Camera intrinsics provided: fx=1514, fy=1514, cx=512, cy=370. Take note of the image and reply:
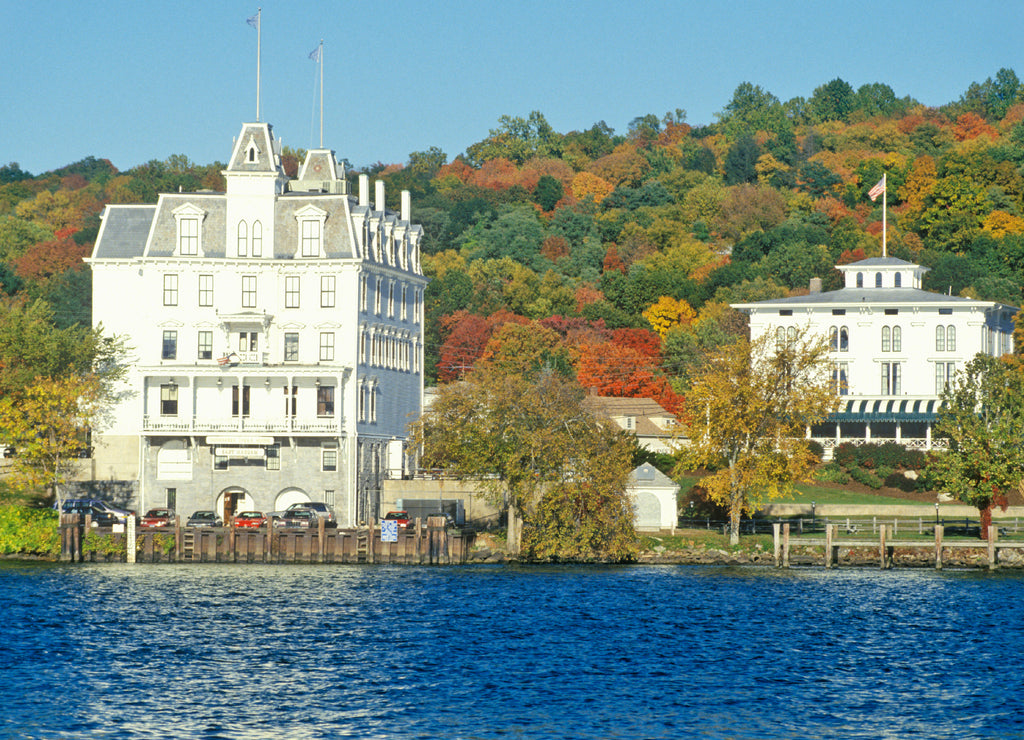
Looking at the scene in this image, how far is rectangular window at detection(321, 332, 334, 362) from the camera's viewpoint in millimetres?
97188

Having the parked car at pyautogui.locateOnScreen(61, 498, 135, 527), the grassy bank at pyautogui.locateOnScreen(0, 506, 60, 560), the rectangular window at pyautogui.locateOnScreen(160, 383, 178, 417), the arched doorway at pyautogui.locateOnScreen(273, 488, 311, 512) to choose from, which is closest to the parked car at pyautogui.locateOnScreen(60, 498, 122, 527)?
the parked car at pyautogui.locateOnScreen(61, 498, 135, 527)

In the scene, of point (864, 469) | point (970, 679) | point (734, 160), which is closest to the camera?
point (970, 679)

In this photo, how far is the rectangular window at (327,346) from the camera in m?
97.2

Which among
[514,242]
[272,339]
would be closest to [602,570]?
[272,339]

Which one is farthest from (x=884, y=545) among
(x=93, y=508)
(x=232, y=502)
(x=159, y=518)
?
(x=93, y=508)

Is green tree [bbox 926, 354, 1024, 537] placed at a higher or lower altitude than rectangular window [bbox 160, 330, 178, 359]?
lower

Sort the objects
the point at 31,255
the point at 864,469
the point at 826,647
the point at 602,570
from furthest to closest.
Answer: the point at 31,255 → the point at 864,469 → the point at 602,570 → the point at 826,647

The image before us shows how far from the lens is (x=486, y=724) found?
4219cm

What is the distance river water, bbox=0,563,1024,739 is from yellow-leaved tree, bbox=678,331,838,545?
6317 millimetres

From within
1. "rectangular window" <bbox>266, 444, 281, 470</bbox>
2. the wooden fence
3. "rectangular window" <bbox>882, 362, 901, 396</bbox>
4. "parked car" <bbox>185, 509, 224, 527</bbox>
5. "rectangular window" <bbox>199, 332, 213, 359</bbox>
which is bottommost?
the wooden fence

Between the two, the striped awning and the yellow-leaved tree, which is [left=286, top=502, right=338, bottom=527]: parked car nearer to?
the yellow-leaved tree

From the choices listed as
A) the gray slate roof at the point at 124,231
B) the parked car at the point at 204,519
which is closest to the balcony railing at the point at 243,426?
the parked car at the point at 204,519

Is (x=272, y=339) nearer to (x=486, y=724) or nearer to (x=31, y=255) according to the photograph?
(x=486, y=724)

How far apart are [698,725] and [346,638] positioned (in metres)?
19.5
